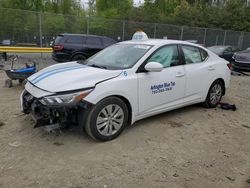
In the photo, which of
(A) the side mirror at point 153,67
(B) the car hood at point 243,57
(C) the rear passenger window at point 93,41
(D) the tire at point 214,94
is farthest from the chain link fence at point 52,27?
(A) the side mirror at point 153,67

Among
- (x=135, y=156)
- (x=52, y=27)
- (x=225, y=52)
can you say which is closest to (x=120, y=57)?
(x=135, y=156)

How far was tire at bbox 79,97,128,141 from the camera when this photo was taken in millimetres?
4164

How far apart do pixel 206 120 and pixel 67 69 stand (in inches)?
113

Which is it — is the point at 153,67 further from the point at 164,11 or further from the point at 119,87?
the point at 164,11

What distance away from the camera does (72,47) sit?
12.5m

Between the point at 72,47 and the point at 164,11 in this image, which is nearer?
the point at 72,47

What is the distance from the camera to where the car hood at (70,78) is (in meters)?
4.12

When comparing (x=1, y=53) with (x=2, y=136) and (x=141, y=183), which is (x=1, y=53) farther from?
(x=141, y=183)

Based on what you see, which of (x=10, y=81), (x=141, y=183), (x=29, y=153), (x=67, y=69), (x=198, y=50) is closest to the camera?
(x=141, y=183)

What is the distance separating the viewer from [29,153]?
157 inches

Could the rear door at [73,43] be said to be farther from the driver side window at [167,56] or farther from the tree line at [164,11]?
the tree line at [164,11]

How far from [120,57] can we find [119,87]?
0.93m

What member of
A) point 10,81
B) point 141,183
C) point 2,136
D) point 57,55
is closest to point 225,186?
point 141,183

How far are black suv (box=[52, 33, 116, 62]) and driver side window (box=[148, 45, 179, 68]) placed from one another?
7.77 m
